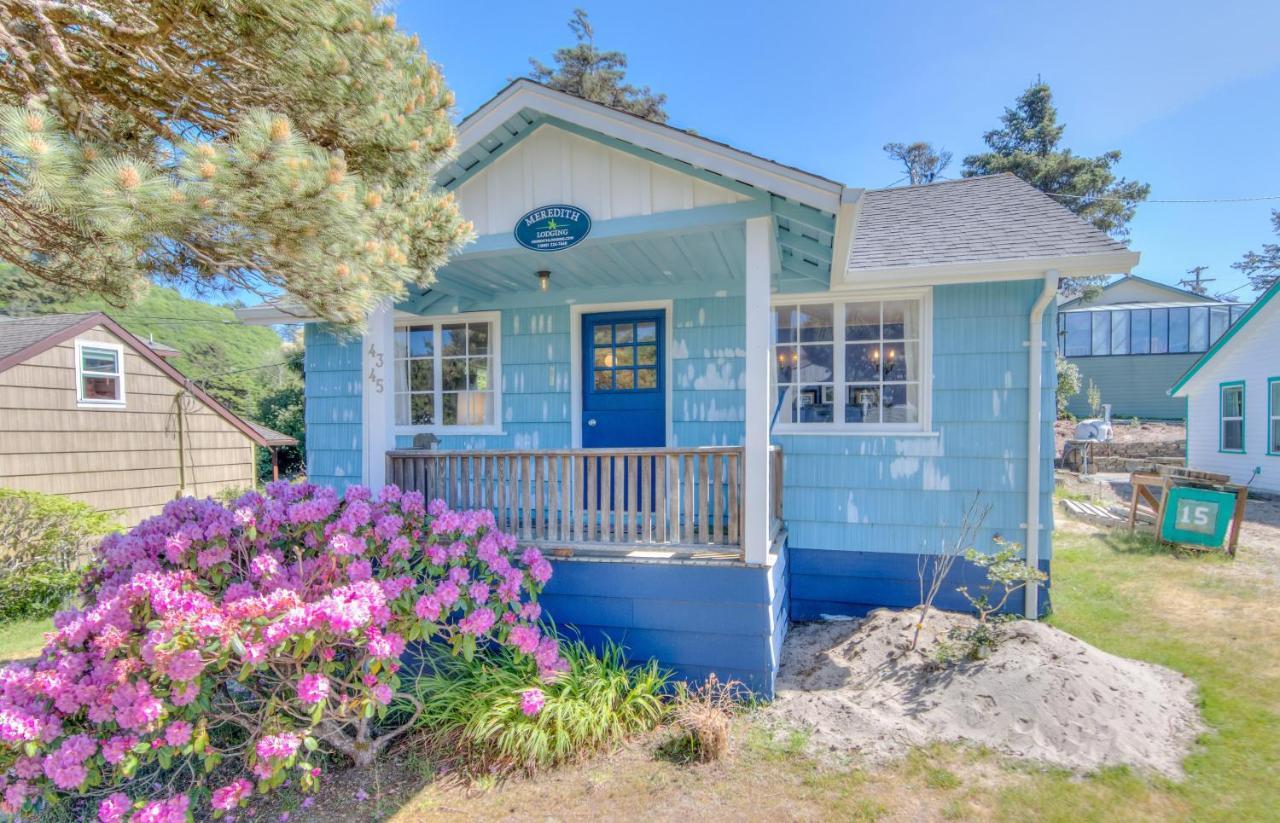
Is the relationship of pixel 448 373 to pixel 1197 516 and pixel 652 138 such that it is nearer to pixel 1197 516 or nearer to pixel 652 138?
pixel 652 138

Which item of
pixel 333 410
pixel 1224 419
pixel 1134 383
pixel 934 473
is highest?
pixel 1134 383

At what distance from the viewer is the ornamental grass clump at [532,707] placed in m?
3.09

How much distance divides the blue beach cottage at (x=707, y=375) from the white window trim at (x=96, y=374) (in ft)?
18.9

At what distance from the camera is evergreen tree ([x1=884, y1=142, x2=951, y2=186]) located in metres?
27.6

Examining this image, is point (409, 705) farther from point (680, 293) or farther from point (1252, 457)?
point (1252, 457)

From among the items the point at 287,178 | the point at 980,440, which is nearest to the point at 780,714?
the point at 980,440

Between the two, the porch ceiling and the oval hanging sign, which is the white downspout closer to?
the porch ceiling

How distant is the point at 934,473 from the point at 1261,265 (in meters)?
47.7

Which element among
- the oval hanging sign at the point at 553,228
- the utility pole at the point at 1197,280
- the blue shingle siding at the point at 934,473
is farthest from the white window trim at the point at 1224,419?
the utility pole at the point at 1197,280

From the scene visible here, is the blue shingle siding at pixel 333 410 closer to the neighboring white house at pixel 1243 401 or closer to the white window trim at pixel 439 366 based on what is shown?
the white window trim at pixel 439 366

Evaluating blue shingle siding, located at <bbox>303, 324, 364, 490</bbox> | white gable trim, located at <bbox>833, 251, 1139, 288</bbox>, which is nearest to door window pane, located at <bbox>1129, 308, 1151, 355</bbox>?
white gable trim, located at <bbox>833, 251, 1139, 288</bbox>

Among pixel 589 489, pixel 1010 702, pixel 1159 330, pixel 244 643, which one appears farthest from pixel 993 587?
pixel 1159 330

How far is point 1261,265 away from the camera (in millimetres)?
34375

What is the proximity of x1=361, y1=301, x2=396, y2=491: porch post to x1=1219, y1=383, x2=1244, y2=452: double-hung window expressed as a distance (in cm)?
1523
